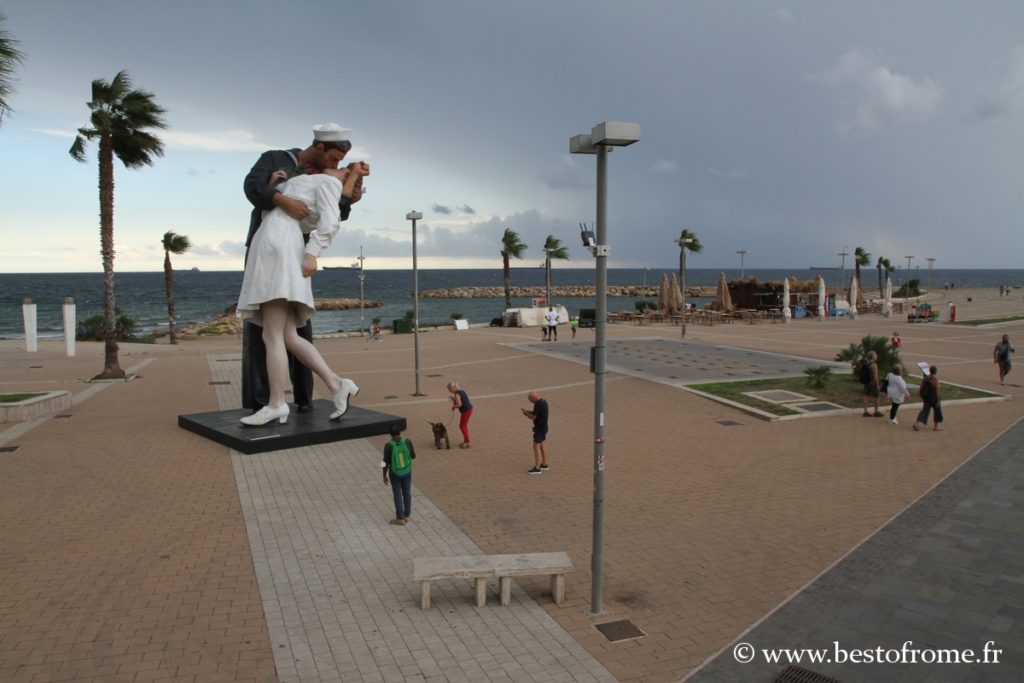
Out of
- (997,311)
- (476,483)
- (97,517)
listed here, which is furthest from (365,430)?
(997,311)

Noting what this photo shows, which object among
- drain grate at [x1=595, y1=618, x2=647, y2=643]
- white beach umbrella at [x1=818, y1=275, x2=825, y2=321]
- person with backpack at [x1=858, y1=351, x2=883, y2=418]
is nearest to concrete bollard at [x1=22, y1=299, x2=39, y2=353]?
person with backpack at [x1=858, y1=351, x2=883, y2=418]

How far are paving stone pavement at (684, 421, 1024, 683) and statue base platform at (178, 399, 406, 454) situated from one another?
357 inches

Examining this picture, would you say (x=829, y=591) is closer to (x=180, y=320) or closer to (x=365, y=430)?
(x=365, y=430)

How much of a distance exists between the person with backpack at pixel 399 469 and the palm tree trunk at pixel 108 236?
17.0m

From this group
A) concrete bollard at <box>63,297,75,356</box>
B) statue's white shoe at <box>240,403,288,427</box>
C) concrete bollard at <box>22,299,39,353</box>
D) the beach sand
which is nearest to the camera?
the beach sand

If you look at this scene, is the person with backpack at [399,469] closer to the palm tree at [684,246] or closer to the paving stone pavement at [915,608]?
the paving stone pavement at [915,608]

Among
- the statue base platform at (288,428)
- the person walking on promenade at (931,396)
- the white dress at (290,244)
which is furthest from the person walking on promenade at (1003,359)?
the white dress at (290,244)

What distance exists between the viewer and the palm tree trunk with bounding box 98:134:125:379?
2253 centimetres

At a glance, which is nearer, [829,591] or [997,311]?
[829,591]

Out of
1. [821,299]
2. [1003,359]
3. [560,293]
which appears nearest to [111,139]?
[1003,359]

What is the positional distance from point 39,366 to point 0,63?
17.3m

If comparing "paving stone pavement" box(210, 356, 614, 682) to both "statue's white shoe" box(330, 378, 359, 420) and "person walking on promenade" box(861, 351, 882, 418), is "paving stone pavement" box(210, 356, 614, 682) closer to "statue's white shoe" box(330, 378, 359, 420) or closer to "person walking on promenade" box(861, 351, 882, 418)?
"statue's white shoe" box(330, 378, 359, 420)

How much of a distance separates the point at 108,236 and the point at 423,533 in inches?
740

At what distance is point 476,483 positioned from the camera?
11617 mm
